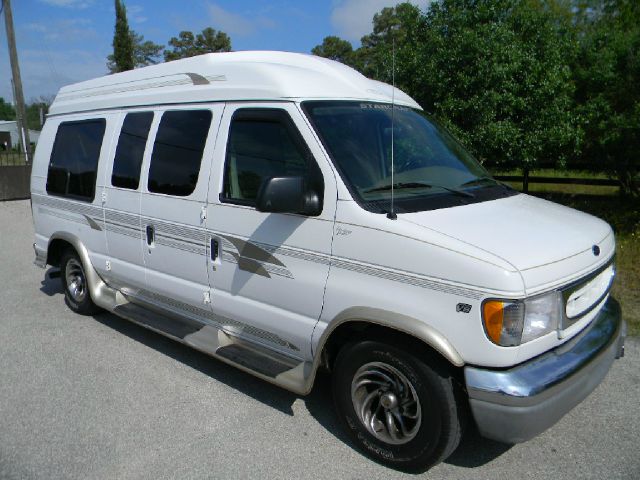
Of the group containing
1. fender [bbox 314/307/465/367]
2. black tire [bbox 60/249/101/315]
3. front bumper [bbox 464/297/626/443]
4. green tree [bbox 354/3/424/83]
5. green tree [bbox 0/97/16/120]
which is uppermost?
green tree [bbox 0/97/16/120]

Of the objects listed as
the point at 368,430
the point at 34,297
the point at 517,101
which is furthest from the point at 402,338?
the point at 517,101

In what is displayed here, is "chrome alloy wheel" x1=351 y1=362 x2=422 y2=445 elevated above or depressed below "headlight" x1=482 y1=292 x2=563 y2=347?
below

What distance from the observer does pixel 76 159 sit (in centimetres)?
578

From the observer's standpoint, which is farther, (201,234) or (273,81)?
(201,234)

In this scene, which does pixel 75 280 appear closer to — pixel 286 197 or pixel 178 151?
pixel 178 151

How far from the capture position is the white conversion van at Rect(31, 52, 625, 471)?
285 centimetres

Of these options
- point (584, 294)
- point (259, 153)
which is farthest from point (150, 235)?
point (584, 294)

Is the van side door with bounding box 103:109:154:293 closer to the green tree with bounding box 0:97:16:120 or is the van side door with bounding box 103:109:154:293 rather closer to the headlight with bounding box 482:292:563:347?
the headlight with bounding box 482:292:563:347

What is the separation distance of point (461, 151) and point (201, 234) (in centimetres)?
215

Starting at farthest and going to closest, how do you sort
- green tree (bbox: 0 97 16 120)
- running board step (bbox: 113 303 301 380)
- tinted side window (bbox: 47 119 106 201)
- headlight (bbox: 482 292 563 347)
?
Result: 1. green tree (bbox: 0 97 16 120)
2. tinted side window (bbox: 47 119 106 201)
3. running board step (bbox: 113 303 301 380)
4. headlight (bbox: 482 292 563 347)

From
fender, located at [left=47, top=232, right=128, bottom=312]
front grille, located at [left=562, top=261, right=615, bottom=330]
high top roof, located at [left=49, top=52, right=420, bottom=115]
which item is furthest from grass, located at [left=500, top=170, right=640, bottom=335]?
fender, located at [left=47, top=232, right=128, bottom=312]

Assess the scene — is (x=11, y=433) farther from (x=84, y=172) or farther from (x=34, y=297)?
(x=34, y=297)

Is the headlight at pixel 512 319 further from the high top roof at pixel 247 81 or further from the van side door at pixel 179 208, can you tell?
the van side door at pixel 179 208

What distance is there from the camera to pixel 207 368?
4758mm
